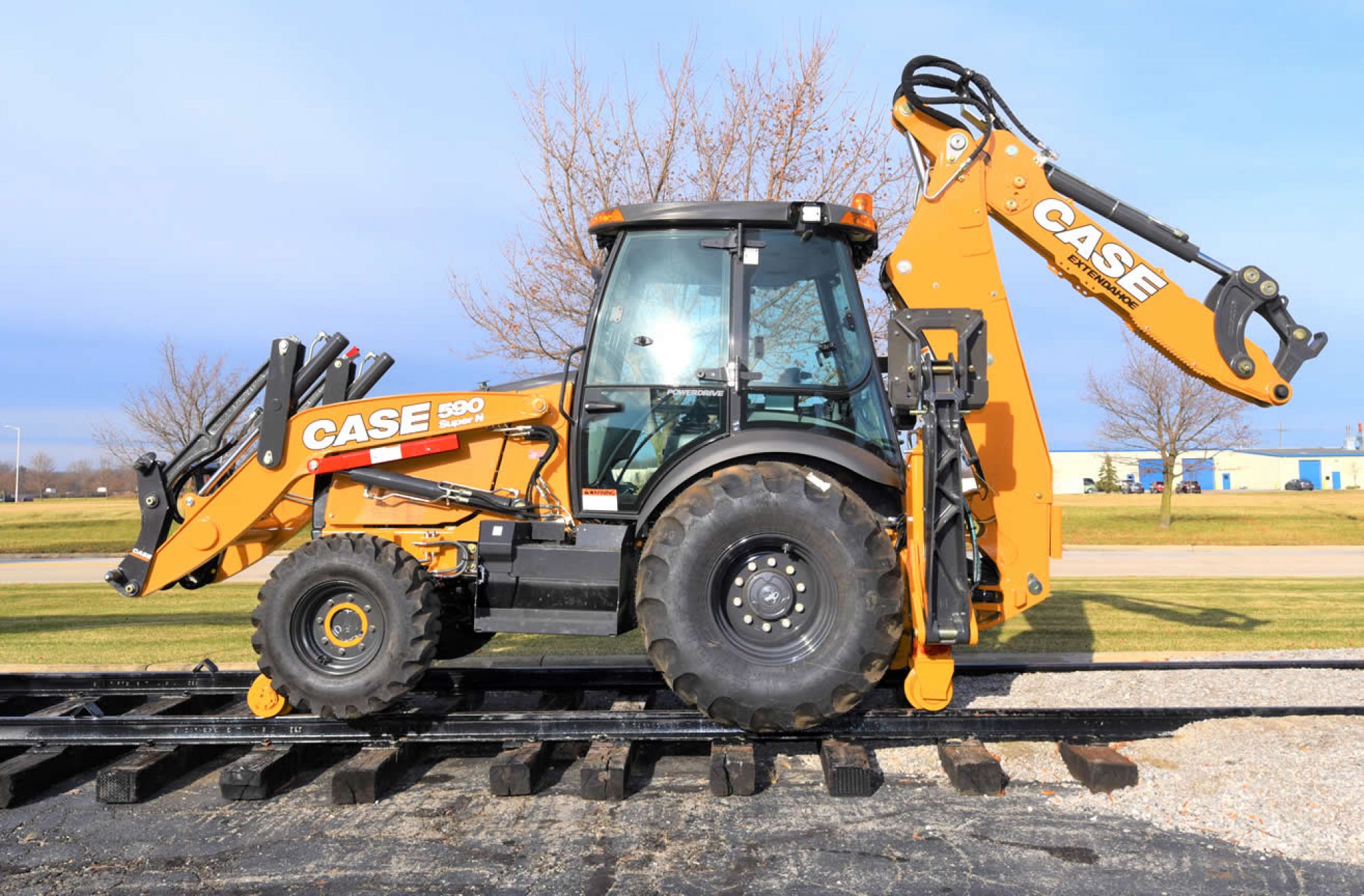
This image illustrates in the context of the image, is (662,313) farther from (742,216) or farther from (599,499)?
(599,499)

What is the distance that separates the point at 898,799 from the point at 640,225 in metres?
3.11

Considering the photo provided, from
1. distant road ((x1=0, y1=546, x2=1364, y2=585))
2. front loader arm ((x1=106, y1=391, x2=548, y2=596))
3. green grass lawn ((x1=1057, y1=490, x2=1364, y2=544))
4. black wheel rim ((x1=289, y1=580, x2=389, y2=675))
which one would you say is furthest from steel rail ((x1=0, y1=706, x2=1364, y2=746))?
green grass lawn ((x1=1057, y1=490, x2=1364, y2=544))

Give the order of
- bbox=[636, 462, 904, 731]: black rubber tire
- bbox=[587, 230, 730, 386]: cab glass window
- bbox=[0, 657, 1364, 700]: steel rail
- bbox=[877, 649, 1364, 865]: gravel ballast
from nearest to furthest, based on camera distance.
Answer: bbox=[877, 649, 1364, 865]: gravel ballast < bbox=[636, 462, 904, 731]: black rubber tire < bbox=[587, 230, 730, 386]: cab glass window < bbox=[0, 657, 1364, 700]: steel rail

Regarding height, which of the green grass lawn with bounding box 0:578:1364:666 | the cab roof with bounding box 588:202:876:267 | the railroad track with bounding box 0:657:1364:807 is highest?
the cab roof with bounding box 588:202:876:267

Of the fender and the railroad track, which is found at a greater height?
the fender

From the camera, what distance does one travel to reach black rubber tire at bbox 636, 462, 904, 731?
4.70 m

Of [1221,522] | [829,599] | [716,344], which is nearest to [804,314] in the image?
[716,344]

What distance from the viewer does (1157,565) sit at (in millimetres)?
18234

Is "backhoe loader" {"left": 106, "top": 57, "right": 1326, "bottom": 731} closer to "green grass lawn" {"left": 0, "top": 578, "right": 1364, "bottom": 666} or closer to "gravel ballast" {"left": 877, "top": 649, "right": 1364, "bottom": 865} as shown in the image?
"gravel ballast" {"left": 877, "top": 649, "right": 1364, "bottom": 865}

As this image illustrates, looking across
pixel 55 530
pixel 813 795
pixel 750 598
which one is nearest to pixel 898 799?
pixel 813 795

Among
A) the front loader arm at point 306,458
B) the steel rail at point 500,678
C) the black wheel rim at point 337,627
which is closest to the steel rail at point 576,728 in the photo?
the black wheel rim at point 337,627

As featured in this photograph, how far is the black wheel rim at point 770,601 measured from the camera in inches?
190

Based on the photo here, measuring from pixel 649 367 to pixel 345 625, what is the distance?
6.70ft

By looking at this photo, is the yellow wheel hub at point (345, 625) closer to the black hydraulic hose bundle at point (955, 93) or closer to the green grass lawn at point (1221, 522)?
the black hydraulic hose bundle at point (955, 93)
